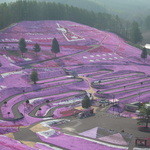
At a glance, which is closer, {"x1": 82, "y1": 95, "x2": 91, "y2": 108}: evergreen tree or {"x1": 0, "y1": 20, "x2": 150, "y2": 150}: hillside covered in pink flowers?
{"x1": 0, "y1": 20, "x2": 150, "y2": 150}: hillside covered in pink flowers

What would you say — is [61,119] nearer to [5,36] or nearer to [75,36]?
[5,36]

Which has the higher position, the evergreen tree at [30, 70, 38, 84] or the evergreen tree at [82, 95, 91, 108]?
the evergreen tree at [30, 70, 38, 84]

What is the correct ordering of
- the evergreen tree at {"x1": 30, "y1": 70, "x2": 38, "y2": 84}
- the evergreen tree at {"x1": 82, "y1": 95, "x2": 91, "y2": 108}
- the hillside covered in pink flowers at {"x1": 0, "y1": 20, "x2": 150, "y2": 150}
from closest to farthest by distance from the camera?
the hillside covered in pink flowers at {"x1": 0, "y1": 20, "x2": 150, "y2": 150} → the evergreen tree at {"x1": 82, "y1": 95, "x2": 91, "y2": 108} → the evergreen tree at {"x1": 30, "y1": 70, "x2": 38, "y2": 84}

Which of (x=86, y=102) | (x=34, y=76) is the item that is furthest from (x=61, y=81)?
(x=86, y=102)

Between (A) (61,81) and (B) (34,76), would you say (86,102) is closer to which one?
(B) (34,76)

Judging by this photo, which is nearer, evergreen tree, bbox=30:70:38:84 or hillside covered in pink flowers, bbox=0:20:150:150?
hillside covered in pink flowers, bbox=0:20:150:150

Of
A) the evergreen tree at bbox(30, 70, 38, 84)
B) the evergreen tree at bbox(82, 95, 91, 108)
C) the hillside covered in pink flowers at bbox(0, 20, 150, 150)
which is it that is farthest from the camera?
the evergreen tree at bbox(30, 70, 38, 84)

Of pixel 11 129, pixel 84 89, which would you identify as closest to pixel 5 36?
pixel 84 89

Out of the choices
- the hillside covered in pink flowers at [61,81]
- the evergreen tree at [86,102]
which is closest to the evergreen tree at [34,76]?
the hillside covered in pink flowers at [61,81]

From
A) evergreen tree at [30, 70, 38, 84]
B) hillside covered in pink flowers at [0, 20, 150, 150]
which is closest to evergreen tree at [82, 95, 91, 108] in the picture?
hillside covered in pink flowers at [0, 20, 150, 150]

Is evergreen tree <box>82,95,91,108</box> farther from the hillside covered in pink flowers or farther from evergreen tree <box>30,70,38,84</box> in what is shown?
evergreen tree <box>30,70,38,84</box>

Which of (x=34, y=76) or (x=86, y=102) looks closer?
(x=86, y=102)

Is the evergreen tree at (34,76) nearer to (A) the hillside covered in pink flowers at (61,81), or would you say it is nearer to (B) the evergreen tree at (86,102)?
(A) the hillside covered in pink flowers at (61,81)
